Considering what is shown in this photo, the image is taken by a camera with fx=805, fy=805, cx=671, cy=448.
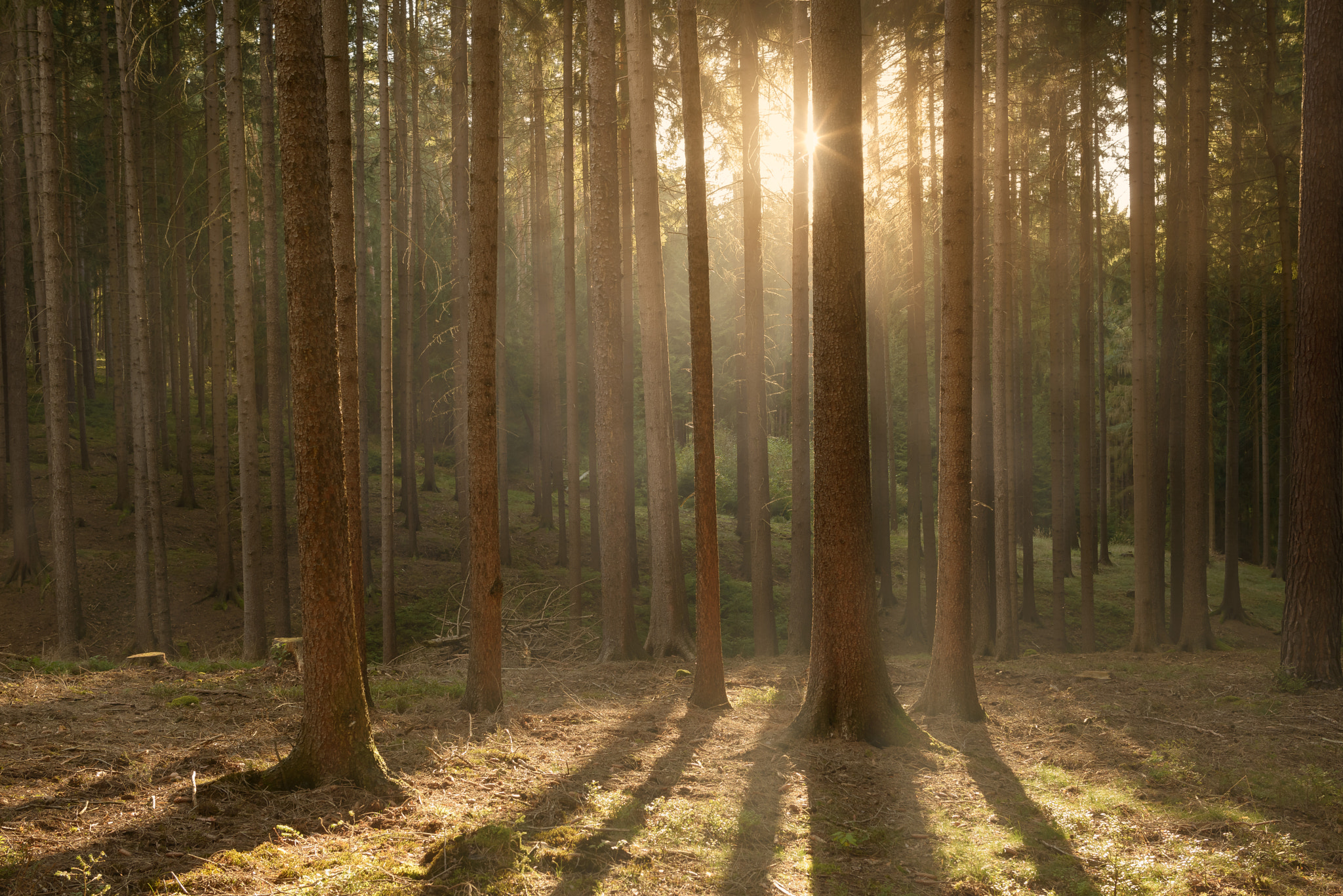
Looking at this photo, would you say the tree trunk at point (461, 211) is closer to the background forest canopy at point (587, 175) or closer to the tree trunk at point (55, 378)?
the background forest canopy at point (587, 175)

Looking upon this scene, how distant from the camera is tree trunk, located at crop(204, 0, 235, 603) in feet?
42.9

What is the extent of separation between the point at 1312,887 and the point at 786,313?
488 inches

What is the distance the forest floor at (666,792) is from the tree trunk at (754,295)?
3.26 meters

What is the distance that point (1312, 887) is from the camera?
4.52m

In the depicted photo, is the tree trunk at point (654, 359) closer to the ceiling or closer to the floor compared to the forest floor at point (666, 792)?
closer to the ceiling

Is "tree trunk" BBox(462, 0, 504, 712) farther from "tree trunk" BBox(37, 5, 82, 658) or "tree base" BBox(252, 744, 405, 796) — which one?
"tree trunk" BBox(37, 5, 82, 658)

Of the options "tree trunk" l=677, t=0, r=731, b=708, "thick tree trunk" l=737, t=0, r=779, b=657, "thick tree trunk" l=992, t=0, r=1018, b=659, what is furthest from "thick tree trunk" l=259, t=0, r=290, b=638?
"thick tree trunk" l=992, t=0, r=1018, b=659

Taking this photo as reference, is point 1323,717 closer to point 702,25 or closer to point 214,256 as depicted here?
point 702,25

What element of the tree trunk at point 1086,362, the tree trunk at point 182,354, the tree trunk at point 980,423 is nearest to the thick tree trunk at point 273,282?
the tree trunk at point 182,354

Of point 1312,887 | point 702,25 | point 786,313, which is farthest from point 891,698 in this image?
point 702,25

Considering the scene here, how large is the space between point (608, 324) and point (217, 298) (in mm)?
7205

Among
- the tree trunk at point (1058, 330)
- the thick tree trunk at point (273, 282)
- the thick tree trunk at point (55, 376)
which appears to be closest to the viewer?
the thick tree trunk at point (55, 376)

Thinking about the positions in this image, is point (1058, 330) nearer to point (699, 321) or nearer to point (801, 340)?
point (801, 340)

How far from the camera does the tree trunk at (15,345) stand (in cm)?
1491
